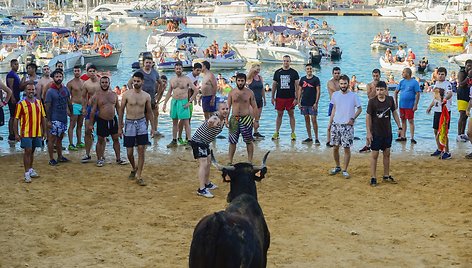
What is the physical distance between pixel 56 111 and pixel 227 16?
7531 cm

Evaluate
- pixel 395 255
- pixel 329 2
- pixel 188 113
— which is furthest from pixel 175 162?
pixel 329 2

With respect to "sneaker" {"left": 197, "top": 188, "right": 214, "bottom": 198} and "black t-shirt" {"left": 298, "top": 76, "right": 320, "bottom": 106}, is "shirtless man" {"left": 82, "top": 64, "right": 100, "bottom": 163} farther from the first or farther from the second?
"black t-shirt" {"left": 298, "top": 76, "right": 320, "bottom": 106}

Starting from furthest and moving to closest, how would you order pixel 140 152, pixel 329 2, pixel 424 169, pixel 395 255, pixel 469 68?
pixel 329 2 < pixel 469 68 < pixel 424 169 < pixel 140 152 < pixel 395 255

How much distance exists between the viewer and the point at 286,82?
16.3m

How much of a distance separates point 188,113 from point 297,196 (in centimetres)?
465

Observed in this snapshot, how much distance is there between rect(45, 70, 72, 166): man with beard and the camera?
45.0 feet

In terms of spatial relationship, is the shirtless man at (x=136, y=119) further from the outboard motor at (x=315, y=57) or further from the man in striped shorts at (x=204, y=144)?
the outboard motor at (x=315, y=57)

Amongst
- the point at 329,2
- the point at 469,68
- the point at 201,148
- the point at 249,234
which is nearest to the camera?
the point at 249,234

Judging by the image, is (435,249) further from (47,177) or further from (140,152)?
(47,177)

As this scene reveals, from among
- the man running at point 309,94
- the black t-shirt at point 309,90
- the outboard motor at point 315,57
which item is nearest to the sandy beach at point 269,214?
the man running at point 309,94

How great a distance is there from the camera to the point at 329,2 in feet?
381

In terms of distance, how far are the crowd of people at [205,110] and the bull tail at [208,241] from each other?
18.4 ft

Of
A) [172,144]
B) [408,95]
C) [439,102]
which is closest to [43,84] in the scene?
[172,144]

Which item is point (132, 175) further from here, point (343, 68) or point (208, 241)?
point (343, 68)
